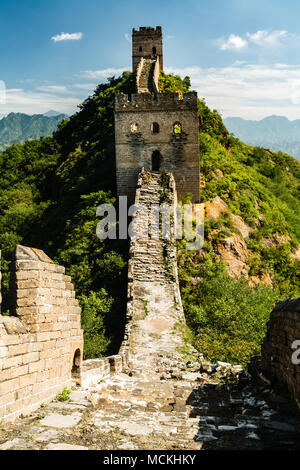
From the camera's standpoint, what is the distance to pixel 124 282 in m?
16.4

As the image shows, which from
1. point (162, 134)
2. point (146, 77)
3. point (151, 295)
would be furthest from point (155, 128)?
point (146, 77)

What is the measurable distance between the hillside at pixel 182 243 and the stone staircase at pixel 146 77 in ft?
3.85

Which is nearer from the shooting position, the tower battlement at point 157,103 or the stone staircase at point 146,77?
the tower battlement at point 157,103

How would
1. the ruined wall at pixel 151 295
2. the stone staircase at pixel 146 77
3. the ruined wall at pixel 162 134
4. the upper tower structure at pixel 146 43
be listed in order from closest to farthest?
the ruined wall at pixel 151 295 < the ruined wall at pixel 162 134 < the stone staircase at pixel 146 77 < the upper tower structure at pixel 146 43

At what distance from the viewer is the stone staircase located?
3145 centimetres

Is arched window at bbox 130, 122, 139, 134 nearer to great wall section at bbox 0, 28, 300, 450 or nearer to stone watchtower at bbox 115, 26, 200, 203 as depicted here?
stone watchtower at bbox 115, 26, 200, 203

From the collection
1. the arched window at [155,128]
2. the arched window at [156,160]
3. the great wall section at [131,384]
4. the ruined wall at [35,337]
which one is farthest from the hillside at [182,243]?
the arched window at [155,128]

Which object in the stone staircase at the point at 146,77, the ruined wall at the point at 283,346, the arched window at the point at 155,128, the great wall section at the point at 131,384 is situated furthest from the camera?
the stone staircase at the point at 146,77

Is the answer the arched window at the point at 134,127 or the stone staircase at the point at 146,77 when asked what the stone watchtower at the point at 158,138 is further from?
the stone staircase at the point at 146,77

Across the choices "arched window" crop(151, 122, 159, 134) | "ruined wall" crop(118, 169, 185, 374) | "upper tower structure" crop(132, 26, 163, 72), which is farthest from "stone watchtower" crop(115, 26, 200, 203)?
"upper tower structure" crop(132, 26, 163, 72)

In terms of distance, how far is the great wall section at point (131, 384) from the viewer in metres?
5.25

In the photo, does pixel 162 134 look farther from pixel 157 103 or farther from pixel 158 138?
pixel 157 103

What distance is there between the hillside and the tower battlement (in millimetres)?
3714

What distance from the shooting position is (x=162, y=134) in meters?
21.0
